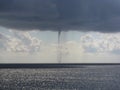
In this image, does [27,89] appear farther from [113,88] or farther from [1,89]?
[113,88]

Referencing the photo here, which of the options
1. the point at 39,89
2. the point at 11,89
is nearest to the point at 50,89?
the point at 39,89

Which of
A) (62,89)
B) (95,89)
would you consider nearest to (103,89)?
(95,89)

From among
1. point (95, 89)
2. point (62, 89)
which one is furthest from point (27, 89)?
point (95, 89)

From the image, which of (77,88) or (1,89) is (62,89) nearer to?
(77,88)

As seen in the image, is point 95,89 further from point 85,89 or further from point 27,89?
point 27,89

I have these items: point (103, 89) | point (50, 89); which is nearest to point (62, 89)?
point (50, 89)
